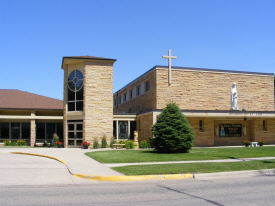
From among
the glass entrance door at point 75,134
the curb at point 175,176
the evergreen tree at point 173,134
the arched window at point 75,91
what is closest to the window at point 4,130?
the glass entrance door at point 75,134

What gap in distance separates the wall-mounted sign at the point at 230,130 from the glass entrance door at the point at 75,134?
511 inches

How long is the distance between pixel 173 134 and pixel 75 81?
12.2 meters

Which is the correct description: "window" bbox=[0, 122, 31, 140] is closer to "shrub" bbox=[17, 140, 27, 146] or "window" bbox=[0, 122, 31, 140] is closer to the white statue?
"shrub" bbox=[17, 140, 27, 146]

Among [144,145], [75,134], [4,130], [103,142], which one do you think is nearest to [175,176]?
[144,145]

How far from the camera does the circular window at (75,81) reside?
92.1 ft

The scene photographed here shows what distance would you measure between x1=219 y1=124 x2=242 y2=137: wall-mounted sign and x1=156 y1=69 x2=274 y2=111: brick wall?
171 cm

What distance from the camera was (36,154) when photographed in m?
21.1

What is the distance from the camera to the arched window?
28016 mm

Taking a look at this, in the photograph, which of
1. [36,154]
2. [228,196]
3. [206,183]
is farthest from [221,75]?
[228,196]

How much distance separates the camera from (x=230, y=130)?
2938 cm

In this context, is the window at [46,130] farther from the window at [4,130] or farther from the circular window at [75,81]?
the circular window at [75,81]

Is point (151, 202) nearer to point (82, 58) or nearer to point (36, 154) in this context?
point (36, 154)

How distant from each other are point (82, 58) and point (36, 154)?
391 inches

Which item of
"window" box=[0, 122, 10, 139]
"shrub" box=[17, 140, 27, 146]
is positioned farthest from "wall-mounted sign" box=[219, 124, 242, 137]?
"window" box=[0, 122, 10, 139]
